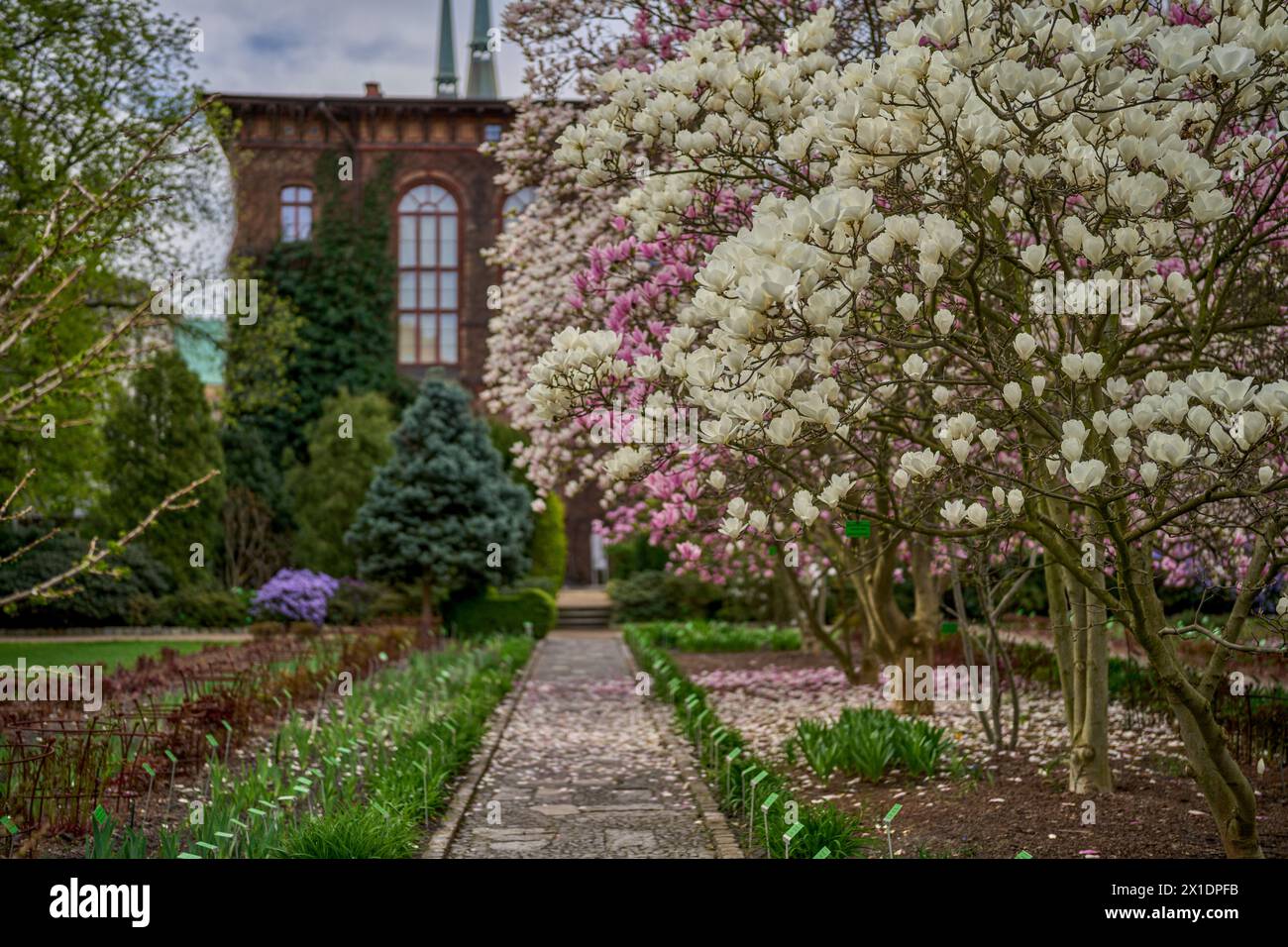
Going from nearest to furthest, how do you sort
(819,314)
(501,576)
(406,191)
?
(819,314)
(501,576)
(406,191)

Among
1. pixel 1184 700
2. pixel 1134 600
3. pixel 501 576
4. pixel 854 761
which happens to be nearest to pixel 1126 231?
pixel 1134 600

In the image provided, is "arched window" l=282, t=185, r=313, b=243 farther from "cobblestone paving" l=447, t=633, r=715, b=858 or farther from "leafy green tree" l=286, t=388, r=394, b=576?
"cobblestone paving" l=447, t=633, r=715, b=858

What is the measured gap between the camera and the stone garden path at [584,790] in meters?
5.73

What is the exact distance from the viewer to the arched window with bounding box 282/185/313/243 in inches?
1277

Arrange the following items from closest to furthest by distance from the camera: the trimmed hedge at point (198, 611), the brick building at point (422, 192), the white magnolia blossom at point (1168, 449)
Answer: the white magnolia blossom at point (1168, 449) < the trimmed hedge at point (198, 611) < the brick building at point (422, 192)

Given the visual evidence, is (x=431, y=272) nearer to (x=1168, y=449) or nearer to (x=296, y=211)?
(x=296, y=211)

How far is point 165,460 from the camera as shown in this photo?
2252 centimetres

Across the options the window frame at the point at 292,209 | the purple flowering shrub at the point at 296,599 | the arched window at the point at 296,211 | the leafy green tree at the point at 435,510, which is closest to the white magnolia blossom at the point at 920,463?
the leafy green tree at the point at 435,510

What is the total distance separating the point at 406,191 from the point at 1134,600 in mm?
31566

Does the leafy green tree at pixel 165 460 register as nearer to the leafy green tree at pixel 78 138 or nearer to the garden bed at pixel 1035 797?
the leafy green tree at pixel 78 138

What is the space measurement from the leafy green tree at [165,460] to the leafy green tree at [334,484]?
2.09 m

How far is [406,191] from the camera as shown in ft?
109

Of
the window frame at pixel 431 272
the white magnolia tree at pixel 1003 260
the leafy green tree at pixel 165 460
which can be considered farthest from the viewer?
the window frame at pixel 431 272
